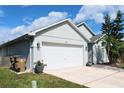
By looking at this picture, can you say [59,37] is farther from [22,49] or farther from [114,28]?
[114,28]

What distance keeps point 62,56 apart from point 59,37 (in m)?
1.65

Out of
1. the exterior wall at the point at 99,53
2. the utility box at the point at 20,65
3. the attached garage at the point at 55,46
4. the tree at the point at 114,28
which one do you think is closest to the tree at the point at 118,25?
the tree at the point at 114,28

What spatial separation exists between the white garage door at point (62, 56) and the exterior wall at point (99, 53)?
3.29m

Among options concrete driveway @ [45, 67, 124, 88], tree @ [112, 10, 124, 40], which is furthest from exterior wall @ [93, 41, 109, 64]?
concrete driveway @ [45, 67, 124, 88]

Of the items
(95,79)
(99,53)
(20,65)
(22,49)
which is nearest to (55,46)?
(22,49)

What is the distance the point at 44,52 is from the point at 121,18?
39.7ft

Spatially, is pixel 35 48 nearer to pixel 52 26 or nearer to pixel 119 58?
pixel 52 26

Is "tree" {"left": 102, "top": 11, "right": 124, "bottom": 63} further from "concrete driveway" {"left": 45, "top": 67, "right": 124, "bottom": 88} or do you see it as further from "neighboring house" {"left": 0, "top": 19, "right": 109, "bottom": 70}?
"concrete driveway" {"left": 45, "top": 67, "right": 124, "bottom": 88}

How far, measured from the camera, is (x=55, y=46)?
1454 cm

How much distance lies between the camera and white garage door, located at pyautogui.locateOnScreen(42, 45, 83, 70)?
13859mm

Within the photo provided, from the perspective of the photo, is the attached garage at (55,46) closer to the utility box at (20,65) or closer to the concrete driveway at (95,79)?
the utility box at (20,65)

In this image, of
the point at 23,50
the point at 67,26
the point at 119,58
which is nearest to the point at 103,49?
the point at 119,58
